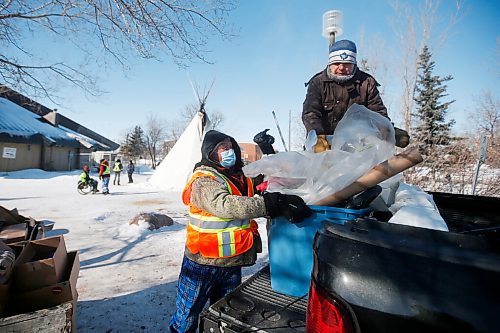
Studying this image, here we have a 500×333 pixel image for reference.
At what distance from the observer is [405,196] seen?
63.4 inches

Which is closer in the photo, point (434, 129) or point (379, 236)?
point (379, 236)

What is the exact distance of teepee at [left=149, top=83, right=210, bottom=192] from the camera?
15094 millimetres

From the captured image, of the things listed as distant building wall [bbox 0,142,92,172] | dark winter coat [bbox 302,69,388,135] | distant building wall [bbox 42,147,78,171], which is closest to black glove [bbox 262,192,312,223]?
dark winter coat [bbox 302,69,388,135]

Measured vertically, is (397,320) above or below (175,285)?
above

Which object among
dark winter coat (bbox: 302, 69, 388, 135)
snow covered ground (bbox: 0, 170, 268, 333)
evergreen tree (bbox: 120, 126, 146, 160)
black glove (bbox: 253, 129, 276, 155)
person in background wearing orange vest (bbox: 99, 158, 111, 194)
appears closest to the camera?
black glove (bbox: 253, 129, 276, 155)

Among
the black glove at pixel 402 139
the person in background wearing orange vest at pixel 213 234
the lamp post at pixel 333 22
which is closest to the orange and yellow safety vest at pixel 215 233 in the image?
the person in background wearing orange vest at pixel 213 234

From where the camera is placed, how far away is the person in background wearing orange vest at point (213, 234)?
1.88 m

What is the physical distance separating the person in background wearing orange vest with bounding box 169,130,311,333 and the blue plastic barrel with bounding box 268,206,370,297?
261 mm

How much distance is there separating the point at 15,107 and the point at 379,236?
107 ft

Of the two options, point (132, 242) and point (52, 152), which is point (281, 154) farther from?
point (52, 152)

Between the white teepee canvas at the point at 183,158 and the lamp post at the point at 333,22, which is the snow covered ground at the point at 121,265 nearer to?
the lamp post at the point at 333,22

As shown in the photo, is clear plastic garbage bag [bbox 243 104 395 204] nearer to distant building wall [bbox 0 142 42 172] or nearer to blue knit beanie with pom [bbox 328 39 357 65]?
blue knit beanie with pom [bbox 328 39 357 65]

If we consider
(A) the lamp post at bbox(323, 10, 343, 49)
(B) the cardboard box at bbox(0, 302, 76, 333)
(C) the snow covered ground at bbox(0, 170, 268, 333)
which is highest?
(A) the lamp post at bbox(323, 10, 343, 49)

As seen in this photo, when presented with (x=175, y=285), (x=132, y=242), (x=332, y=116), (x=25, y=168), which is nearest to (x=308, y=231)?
(x=332, y=116)
